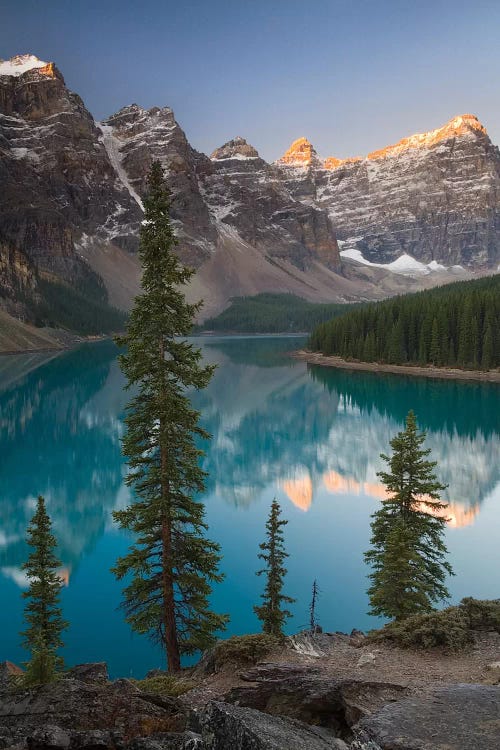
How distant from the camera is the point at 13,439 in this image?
54.3 metres

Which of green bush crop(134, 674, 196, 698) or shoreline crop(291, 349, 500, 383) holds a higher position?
shoreline crop(291, 349, 500, 383)

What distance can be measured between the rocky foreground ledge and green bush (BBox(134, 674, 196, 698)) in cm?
25

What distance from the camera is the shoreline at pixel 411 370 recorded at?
91.1 metres

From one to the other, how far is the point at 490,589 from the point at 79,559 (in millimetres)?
19068

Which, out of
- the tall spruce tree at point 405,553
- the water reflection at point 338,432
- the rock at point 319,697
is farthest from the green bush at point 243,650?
the water reflection at point 338,432

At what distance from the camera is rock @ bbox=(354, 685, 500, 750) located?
561 cm

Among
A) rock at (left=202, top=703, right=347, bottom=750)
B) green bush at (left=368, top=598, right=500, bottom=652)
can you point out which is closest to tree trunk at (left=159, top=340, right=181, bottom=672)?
green bush at (left=368, top=598, right=500, bottom=652)

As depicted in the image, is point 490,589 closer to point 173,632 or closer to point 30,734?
point 173,632

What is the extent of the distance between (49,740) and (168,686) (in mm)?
3948

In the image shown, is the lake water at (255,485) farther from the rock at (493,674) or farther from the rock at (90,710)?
the rock at (493,674)

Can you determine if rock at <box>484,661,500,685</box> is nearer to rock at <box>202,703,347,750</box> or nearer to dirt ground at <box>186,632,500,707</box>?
dirt ground at <box>186,632,500,707</box>

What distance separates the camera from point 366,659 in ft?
35.1

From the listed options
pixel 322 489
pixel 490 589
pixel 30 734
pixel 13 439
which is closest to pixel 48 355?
pixel 13 439

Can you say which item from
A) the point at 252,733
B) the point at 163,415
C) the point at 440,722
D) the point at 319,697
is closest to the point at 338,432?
the point at 163,415
